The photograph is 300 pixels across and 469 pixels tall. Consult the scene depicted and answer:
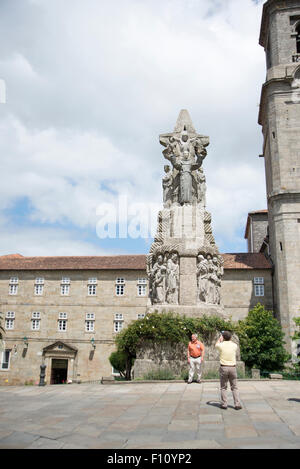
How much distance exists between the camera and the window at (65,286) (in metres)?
40.4

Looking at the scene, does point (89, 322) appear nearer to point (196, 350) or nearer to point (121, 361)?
point (121, 361)

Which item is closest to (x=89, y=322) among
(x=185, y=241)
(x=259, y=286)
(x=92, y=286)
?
(x=92, y=286)

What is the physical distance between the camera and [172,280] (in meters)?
13.5

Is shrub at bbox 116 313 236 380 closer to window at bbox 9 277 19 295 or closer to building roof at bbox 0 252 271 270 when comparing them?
building roof at bbox 0 252 271 270

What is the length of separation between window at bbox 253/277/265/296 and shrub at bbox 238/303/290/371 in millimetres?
5614

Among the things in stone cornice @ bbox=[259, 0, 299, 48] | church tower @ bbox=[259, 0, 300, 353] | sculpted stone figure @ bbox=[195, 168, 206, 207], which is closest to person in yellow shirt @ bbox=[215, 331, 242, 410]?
sculpted stone figure @ bbox=[195, 168, 206, 207]

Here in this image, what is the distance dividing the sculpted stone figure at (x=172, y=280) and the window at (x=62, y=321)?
28503 mm

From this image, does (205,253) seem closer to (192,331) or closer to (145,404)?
(192,331)

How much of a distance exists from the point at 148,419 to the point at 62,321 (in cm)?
3484

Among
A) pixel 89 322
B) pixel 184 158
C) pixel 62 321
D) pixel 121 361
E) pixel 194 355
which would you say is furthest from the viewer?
pixel 62 321

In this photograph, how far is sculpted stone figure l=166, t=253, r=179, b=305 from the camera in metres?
13.5

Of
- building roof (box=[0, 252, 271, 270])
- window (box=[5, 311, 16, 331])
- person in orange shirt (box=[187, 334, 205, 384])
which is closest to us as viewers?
person in orange shirt (box=[187, 334, 205, 384])

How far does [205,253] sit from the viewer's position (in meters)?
13.9

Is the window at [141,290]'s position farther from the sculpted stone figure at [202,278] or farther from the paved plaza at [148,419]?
the paved plaza at [148,419]
